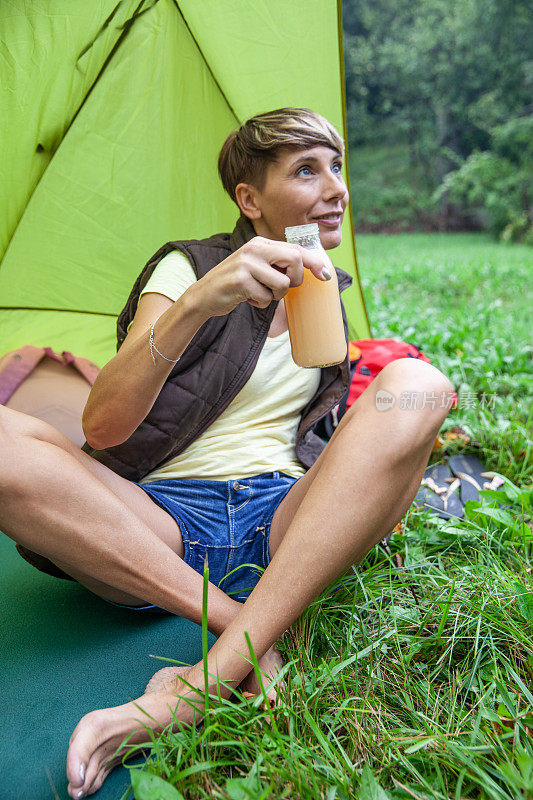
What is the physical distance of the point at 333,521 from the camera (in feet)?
3.62

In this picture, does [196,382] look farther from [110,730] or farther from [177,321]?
[110,730]

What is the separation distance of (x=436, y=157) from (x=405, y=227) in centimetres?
179

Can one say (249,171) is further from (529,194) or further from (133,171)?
(529,194)

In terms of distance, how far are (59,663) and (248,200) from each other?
100 cm

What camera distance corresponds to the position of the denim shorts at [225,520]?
1.31 m

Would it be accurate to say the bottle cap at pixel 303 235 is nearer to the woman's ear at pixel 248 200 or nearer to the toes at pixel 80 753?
the woman's ear at pixel 248 200

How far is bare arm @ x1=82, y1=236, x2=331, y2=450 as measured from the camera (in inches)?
41.9

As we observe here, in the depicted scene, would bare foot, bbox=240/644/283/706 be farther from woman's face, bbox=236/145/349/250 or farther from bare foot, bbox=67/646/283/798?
woman's face, bbox=236/145/349/250

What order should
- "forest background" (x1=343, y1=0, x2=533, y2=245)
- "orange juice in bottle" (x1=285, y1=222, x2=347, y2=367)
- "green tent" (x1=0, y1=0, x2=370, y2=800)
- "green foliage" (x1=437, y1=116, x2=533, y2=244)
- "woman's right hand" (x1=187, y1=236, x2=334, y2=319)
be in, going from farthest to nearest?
"forest background" (x1=343, y1=0, x2=533, y2=245), "green foliage" (x1=437, y1=116, x2=533, y2=244), "green tent" (x1=0, y1=0, x2=370, y2=800), "orange juice in bottle" (x1=285, y1=222, x2=347, y2=367), "woman's right hand" (x1=187, y1=236, x2=334, y2=319)

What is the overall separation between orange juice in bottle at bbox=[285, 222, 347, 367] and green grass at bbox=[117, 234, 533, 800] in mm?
464

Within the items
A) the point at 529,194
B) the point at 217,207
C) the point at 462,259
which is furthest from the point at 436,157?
the point at 217,207

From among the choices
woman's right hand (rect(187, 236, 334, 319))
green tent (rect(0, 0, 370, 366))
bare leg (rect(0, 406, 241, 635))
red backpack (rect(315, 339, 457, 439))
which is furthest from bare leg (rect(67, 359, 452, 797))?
green tent (rect(0, 0, 370, 366))

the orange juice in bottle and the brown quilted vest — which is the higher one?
the orange juice in bottle

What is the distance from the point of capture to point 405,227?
11555mm
